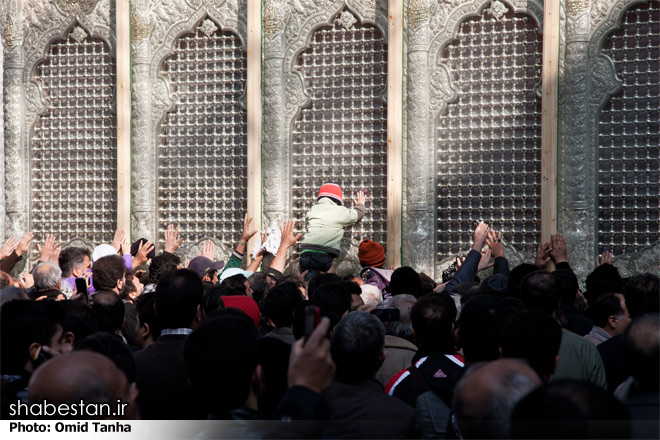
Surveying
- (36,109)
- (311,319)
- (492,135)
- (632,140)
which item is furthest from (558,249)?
(36,109)

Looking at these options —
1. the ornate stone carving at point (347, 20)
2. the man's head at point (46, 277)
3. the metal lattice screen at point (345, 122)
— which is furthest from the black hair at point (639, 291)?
the ornate stone carving at point (347, 20)

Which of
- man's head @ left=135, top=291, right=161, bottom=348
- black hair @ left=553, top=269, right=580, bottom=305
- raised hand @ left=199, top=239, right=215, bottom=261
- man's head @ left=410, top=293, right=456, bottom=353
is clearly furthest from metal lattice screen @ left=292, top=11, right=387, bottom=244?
man's head @ left=410, top=293, right=456, bottom=353

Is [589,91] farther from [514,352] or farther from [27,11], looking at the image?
[27,11]

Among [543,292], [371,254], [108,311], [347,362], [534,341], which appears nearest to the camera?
[534,341]

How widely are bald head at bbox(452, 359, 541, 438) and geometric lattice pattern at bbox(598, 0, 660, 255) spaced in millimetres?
8103

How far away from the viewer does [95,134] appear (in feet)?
40.8

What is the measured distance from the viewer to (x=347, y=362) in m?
3.59

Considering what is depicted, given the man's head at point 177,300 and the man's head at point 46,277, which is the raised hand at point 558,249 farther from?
the man's head at point 177,300

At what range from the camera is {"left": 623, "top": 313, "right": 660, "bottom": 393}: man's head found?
3.04m

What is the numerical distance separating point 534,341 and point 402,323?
6.50 feet

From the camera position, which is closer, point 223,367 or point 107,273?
point 223,367

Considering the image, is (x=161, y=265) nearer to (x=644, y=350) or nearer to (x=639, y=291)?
(x=639, y=291)

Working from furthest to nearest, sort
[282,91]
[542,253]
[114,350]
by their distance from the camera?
[282,91]
[542,253]
[114,350]

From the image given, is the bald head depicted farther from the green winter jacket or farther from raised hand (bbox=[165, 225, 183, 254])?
raised hand (bbox=[165, 225, 183, 254])
